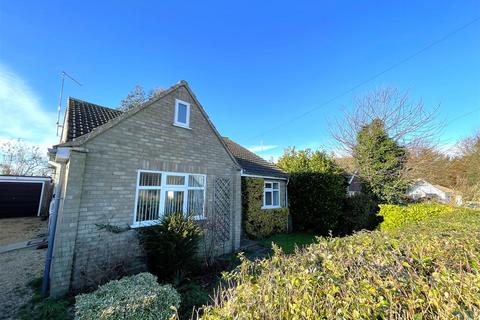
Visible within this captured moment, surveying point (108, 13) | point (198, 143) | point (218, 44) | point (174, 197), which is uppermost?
point (218, 44)

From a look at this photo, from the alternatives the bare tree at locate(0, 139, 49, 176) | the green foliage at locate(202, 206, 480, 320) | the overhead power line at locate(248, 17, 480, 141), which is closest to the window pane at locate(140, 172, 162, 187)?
the green foliage at locate(202, 206, 480, 320)

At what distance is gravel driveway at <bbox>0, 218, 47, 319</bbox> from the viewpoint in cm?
508

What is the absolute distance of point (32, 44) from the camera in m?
7.80

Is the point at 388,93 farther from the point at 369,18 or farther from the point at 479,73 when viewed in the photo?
the point at 369,18

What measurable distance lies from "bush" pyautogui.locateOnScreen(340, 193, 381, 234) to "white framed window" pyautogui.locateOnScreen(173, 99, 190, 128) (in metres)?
10.8

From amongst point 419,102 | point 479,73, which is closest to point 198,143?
point 479,73

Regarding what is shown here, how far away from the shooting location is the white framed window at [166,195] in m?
6.93

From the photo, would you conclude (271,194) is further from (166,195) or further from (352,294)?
(352,294)

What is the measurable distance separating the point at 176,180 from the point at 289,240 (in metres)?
7.05

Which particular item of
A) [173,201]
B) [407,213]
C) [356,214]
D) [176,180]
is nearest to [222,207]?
[173,201]

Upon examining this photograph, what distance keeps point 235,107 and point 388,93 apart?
1202 centimetres

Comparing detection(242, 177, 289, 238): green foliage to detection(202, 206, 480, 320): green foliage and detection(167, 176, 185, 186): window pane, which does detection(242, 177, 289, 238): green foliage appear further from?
detection(202, 206, 480, 320): green foliage

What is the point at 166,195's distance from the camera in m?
7.57

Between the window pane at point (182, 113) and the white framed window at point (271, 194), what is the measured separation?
6039mm
